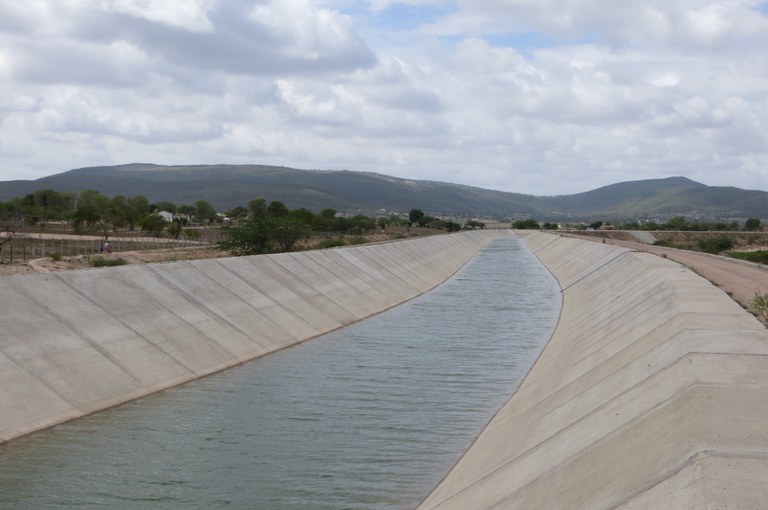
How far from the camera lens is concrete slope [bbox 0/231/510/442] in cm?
1784

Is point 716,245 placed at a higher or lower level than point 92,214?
lower

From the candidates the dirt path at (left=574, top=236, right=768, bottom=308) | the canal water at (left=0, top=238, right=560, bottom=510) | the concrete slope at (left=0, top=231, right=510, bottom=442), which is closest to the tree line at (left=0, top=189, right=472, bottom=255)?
the concrete slope at (left=0, top=231, right=510, bottom=442)

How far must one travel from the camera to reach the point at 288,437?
1658 centimetres

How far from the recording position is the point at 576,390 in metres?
17.1

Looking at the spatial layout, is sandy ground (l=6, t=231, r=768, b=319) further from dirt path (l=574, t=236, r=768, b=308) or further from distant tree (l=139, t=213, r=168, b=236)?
distant tree (l=139, t=213, r=168, b=236)

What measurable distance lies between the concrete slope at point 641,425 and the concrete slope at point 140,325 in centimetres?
832

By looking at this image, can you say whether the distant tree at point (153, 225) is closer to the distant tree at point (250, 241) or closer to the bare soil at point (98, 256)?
the bare soil at point (98, 256)

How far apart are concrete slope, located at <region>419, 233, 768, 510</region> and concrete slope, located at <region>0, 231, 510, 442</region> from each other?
328 inches

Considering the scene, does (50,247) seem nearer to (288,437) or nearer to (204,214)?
(288,437)

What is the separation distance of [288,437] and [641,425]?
298 inches

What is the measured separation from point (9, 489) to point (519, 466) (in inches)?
309

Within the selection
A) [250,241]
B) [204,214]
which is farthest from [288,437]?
[204,214]

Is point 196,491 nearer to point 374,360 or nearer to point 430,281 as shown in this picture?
point 374,360

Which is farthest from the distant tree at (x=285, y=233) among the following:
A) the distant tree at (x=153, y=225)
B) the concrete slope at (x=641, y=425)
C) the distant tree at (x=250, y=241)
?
the concrete slope at (x=641, y=425)
